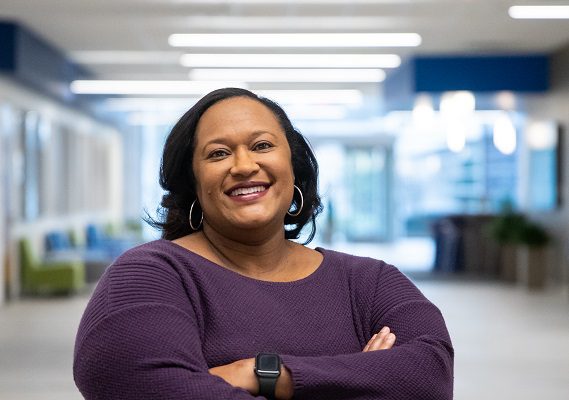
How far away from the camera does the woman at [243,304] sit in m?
1.76

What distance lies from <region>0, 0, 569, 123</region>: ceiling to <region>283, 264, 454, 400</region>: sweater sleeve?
7825 mm

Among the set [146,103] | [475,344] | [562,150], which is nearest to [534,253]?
[562,150]

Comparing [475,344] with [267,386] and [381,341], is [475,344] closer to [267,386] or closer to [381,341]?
[381,341]

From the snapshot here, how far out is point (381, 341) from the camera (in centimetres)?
198

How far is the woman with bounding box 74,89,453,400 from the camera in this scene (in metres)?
1.76

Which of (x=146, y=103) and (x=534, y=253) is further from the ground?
(x=146, y=103)

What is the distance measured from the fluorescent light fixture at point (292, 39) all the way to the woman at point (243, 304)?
31.1 ft

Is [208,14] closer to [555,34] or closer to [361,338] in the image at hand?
[555,34]

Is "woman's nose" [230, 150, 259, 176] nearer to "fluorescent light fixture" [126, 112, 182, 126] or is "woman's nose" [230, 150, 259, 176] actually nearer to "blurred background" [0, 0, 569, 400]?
"blurred background" [0, 0, 569, 400]

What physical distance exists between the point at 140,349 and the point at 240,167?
44 centimetres

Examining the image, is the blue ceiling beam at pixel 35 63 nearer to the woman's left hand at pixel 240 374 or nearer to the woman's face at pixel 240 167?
the woman's face at pixel 240 167

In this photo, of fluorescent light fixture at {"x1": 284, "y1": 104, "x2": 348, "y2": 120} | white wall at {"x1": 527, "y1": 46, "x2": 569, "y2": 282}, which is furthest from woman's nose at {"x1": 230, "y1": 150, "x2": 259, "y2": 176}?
fluorescent light fixture at {"x1": 284, "y1": 104, "x2": 348, "y2": 120}

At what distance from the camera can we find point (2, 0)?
393 inches

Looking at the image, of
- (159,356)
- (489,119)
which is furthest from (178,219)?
(489,119)
